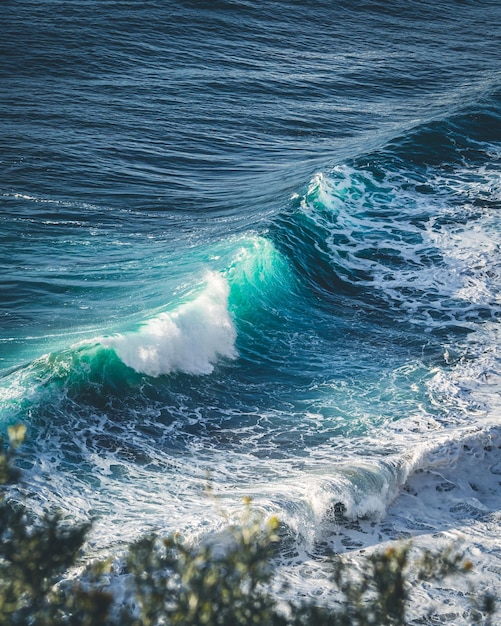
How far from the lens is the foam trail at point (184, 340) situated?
12.9 meters

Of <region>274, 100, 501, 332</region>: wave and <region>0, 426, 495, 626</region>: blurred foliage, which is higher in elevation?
<region>0, 426, 495, 626</region>: blurred foliage

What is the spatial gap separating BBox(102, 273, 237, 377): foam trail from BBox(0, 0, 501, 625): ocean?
0.04 meters

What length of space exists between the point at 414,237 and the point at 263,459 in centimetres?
855

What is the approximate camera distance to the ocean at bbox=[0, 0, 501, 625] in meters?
10.1

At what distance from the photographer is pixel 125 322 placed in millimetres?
13617

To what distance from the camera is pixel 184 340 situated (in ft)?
44.5

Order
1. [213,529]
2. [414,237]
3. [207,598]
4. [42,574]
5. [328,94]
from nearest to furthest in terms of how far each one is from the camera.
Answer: [207,598] → [42,574] → [213,529] → [414,237] → [328,94]

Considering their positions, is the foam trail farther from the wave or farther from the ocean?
the wave

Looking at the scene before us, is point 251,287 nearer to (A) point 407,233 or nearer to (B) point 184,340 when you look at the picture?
(B) point 184,340

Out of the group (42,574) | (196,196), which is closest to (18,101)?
(196,196)

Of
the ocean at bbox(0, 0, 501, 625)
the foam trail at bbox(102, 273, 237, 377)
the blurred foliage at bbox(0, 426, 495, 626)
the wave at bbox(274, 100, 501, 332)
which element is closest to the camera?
the blurred foliage at bbox(0, 426, 495, 626)

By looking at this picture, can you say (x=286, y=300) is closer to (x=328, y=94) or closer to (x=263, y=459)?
(x=263, y=459)

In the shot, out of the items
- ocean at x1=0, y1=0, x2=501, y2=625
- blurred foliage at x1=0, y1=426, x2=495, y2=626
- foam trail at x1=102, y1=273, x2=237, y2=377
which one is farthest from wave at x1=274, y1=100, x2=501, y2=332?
blurred foliage at x1=0, y1=426, x2=495, y2=626

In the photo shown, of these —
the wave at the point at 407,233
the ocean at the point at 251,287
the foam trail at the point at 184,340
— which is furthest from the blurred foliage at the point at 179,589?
the wave at the point at 407,233
